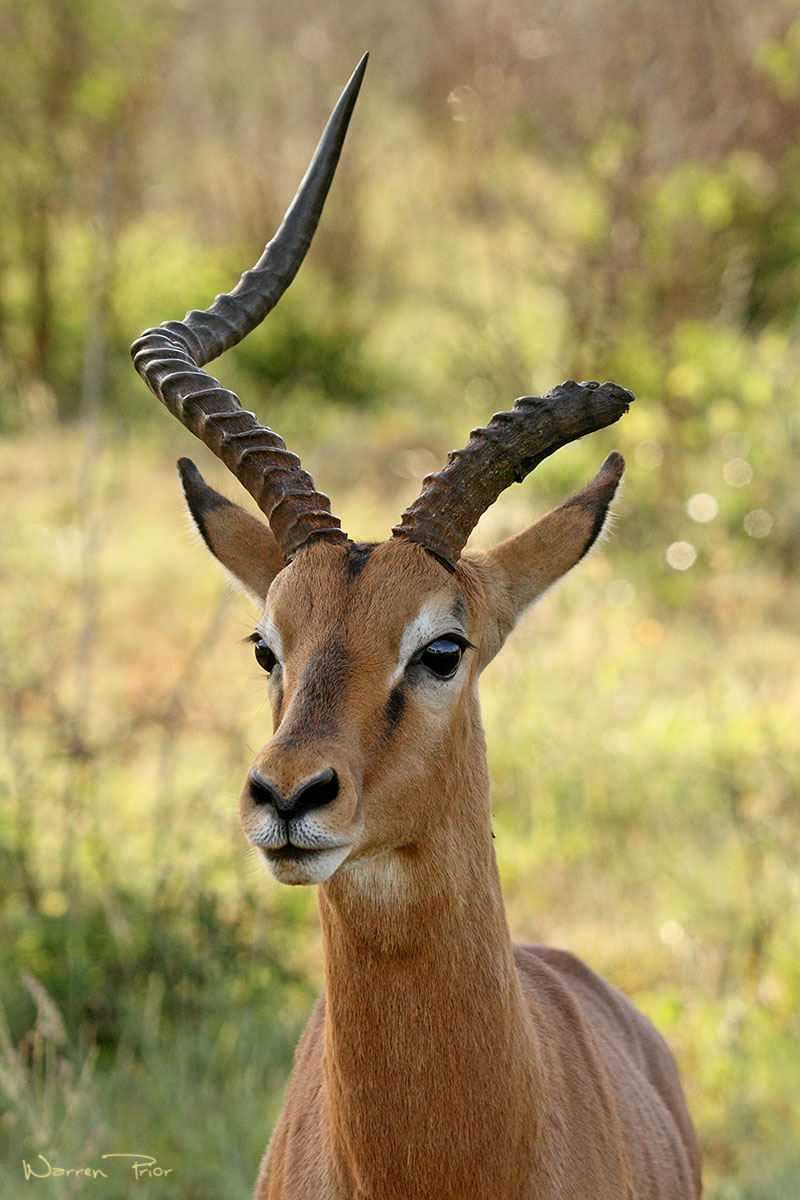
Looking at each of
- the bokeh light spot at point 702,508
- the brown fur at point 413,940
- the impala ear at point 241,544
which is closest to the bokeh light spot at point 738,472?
the bokeh light spot at point 702,508

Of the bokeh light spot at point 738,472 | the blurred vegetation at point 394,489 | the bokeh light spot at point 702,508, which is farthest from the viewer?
the bokeh light spot at point 738,472

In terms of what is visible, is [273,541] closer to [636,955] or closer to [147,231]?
[636,955]

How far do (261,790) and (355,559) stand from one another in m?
0.66

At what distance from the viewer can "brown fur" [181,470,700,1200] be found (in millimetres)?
2623

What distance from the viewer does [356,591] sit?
272cm

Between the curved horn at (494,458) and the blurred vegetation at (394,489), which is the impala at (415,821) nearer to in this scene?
the curved horn at (494,458)

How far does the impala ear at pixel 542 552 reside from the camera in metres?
3.10

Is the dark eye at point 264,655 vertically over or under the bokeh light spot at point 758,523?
under

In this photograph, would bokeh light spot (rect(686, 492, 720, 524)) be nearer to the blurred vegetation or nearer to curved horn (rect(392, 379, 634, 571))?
the blurred vegetation

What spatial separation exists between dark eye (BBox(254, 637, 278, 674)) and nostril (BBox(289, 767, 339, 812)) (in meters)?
0.63

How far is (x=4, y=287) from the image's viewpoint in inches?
587

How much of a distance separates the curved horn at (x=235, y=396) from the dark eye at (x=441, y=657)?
1.17ft

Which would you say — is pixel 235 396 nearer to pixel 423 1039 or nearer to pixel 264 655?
pixel 264 655
